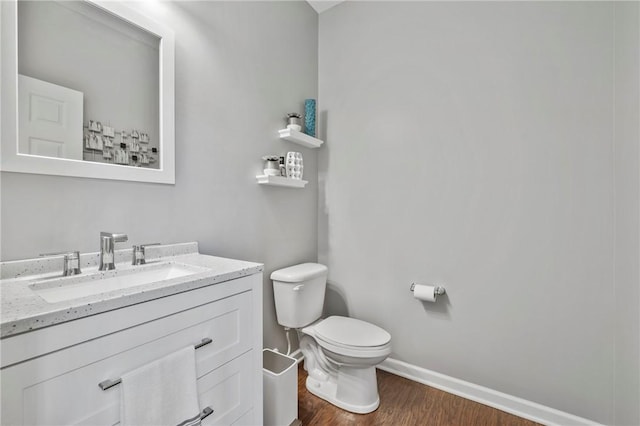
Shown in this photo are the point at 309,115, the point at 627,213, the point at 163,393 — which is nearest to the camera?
the point at 163,393

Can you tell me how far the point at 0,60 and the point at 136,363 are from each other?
1012mm

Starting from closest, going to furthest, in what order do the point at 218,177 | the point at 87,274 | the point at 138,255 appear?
1. the point at 87,274
2. the point at 138,255
3. the point at 218,177

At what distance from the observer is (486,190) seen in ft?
5.58

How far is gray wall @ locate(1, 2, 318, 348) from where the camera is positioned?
3.27 feet

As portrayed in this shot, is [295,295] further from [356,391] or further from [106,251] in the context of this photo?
[106,251]

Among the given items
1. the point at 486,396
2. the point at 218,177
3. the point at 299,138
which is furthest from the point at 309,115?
the point at 486,396

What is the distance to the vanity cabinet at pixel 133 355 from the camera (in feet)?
1.92

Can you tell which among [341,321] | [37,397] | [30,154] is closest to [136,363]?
[37,397]

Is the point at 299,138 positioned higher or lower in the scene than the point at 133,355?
higher

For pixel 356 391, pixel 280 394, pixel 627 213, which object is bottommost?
pixel 356 391

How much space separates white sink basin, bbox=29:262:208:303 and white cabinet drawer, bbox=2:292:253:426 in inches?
5.8

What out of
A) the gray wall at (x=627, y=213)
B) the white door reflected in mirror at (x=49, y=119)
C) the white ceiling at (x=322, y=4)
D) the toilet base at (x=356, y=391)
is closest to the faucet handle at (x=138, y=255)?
the white door reflected in mirror at (x=49, y=119)

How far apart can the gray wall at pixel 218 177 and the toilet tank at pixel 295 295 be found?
10cm

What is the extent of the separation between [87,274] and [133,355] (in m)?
0.41
